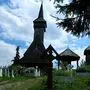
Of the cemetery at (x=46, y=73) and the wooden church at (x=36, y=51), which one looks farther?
the wooden church at (x=36, y=51)

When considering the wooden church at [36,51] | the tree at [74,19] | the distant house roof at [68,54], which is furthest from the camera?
the wooden church at [36,51]

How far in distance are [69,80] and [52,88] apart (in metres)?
3.21

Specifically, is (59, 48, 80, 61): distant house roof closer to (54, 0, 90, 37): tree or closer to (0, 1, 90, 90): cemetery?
(0, 1, 90, 90): cemetery

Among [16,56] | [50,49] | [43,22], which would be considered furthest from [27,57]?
[50,49]

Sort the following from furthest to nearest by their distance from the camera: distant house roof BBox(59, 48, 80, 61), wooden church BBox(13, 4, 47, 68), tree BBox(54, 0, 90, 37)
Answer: wooden church BBox(13, 4, 47, 68) → distant house roof BBox(59, 48, 80, 61) → tree BBox(54, 0, 90, 37)

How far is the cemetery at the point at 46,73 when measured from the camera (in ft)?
78.1

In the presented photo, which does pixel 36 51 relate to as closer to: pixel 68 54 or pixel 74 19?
pixel 68 54

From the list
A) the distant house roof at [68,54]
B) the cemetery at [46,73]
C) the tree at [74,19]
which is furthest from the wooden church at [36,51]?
the tree at [74,19]

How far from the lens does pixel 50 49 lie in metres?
25.9

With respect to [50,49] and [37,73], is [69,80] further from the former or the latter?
[37,73]

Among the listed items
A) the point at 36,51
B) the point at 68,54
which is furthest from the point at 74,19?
the point at 36,51

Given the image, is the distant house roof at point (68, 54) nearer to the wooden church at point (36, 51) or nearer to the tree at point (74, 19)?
the wooden church at point (36, 51)

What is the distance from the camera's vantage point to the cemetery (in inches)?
937

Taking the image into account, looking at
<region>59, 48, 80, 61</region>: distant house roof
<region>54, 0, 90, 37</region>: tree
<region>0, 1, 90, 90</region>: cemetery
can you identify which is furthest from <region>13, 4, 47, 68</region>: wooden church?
<region>54, 0, 90, 37</region>: tree
